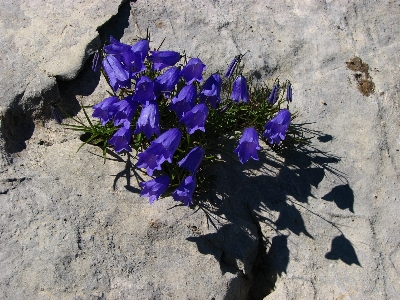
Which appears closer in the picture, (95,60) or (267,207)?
(95,60)

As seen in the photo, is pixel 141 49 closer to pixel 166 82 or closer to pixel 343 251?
pixel 166 82

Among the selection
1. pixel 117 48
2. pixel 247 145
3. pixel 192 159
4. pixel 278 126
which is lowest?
pixel 278 126

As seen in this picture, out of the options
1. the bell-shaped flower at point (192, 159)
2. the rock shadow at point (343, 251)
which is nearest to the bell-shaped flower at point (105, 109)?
the bell-shaped flower at point (192, 159)

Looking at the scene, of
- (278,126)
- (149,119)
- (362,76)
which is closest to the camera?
(149,119)

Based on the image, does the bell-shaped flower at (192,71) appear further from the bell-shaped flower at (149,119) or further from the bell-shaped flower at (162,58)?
the bell-shaped flower at (149,119)

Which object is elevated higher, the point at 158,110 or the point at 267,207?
the point at 158,110

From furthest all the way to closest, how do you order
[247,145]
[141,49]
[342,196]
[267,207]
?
[342,196], [267,207], [247,145], [141,49]

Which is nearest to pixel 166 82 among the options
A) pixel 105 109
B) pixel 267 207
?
pixel 105 109

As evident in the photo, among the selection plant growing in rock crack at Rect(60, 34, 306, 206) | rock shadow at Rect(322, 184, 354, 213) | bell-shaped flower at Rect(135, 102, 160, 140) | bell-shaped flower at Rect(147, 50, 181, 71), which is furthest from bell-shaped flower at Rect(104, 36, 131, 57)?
rock shadow at Rect(322, 184, 354, 213)
